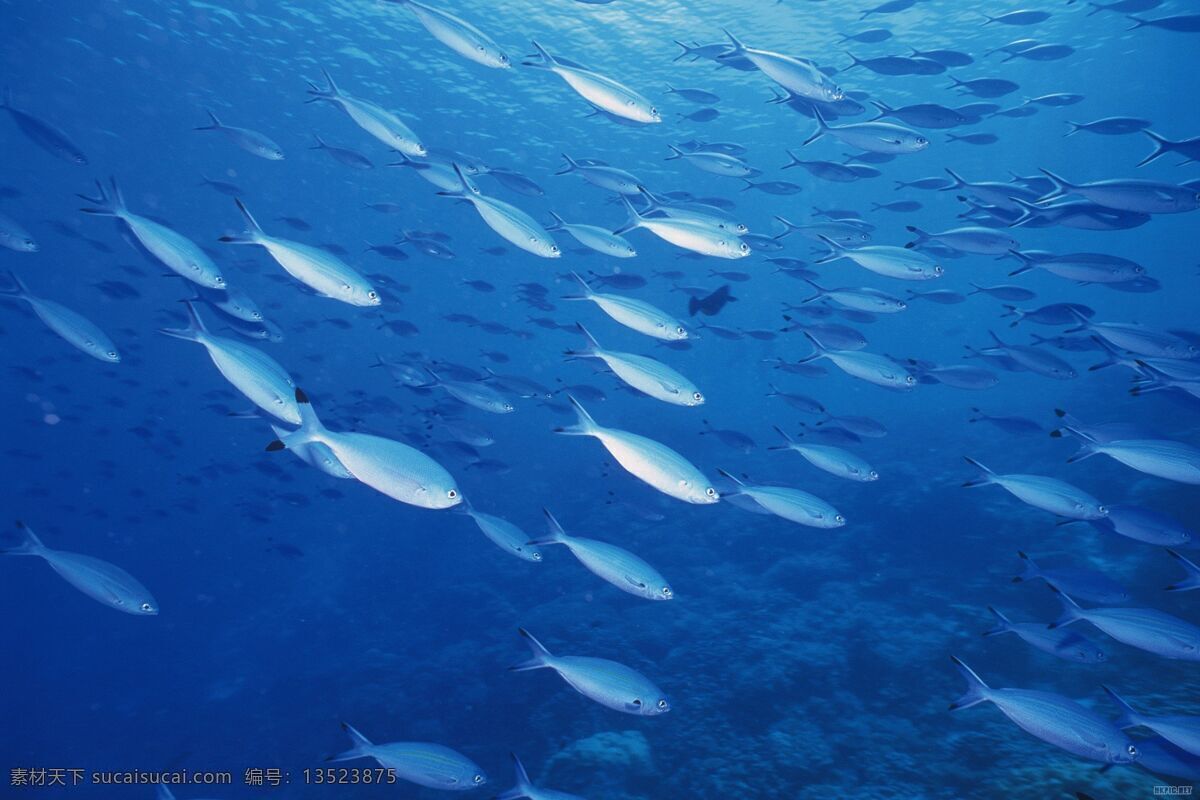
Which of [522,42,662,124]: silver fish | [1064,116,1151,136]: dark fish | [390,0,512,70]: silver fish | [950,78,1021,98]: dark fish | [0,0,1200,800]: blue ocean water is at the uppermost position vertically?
[950,78,1021,98]: dark fish

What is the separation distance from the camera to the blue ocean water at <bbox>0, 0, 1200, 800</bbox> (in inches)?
301

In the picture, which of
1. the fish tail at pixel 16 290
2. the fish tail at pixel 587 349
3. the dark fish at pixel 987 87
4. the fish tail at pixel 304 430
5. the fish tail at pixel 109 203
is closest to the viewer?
the fish tail at pixel 304 430

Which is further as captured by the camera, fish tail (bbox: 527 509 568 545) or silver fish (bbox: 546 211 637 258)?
silver fish (bbox: 546 211 637 258)

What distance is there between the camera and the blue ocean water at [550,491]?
7656 millimetres

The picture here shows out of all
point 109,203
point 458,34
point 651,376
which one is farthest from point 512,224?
point 109,203

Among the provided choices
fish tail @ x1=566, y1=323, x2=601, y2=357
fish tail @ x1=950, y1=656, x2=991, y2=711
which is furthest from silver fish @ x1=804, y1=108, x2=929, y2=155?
fish tail @ x1=950, y1=656, x2=991, y2=711

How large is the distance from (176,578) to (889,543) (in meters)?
33.4

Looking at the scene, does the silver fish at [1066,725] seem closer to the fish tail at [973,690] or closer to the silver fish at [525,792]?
the fish tail at [973,690]

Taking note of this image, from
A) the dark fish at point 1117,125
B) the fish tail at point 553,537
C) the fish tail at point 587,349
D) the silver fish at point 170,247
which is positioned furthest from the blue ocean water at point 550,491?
the fish tail at point 553,537

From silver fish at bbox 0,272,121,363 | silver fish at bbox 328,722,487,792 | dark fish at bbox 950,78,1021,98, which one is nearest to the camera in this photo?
silver fish at bbox 328,722,487,792

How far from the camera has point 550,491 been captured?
24766 mm

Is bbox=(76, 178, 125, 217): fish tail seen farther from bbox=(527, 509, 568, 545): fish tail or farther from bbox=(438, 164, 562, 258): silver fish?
bbox=(527, 509, 568, 545): fish tail

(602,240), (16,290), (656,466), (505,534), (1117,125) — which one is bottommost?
(505,534)

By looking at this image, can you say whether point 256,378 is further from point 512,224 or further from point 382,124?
point 382,124
